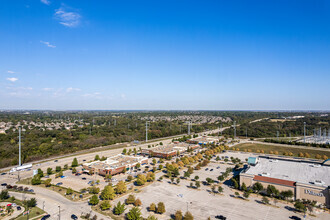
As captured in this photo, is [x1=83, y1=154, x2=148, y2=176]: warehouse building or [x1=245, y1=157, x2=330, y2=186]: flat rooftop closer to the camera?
Result: [x1=245, y1=157, x2=330, y2=186]: flat rooftop

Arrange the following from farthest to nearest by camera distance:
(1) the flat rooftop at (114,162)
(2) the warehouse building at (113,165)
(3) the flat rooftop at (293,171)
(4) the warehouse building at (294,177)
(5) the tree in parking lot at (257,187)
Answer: (1) the flat rooftop at (114,162)
(2) the warehouse building at (113,165)
(3) the flat rooftop at (293,171)
(5) the tree in parking lot at (257,187)
(4) the warehouse building at (294,177)

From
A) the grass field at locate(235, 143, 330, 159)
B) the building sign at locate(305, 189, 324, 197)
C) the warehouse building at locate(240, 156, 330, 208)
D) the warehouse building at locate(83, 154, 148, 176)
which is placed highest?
the warehouse building at locate(240, 156, 330, 208)

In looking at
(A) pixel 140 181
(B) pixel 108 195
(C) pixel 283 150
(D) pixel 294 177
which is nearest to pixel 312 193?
→ (D) pixel 294 177

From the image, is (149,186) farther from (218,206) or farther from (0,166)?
(0,166)

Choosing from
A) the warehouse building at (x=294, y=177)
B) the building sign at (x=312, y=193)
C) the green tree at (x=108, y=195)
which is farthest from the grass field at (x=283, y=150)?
the green tree at (x=108, y=195)

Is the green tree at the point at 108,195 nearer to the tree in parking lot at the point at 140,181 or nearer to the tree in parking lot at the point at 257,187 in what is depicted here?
the tree in parking lot at the point at 140,181

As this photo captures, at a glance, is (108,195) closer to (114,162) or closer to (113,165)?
(113,165)

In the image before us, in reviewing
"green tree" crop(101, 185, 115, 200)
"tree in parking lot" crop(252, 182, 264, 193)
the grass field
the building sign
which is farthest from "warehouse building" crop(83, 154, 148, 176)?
the grass field

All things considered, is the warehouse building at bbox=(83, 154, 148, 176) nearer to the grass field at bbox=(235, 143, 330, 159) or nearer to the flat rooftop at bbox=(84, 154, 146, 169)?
the flat rooftop at bbox=(84, 154, 146, 169)

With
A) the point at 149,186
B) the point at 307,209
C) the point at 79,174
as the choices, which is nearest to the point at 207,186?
the point at 149,186
